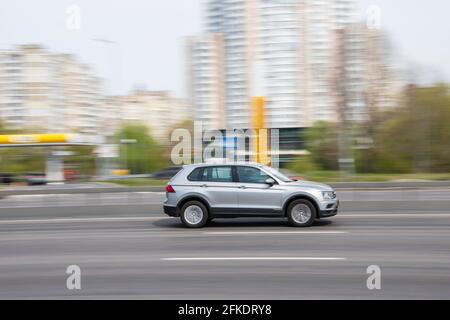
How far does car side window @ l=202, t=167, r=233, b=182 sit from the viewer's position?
12455 millimetres

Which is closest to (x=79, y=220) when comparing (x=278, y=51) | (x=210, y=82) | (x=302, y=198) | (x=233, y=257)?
(x=302, y=198)

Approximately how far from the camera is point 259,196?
1211 centimetres

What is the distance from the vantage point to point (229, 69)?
96812 mm

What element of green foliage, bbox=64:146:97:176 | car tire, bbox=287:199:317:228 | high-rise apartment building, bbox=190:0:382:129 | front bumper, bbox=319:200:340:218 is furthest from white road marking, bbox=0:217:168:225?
high-rise apartment building, bbox=190:0:382:129

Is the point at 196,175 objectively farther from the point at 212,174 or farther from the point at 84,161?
the point at 84,161

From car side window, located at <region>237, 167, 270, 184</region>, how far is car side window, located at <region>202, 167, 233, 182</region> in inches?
9.5

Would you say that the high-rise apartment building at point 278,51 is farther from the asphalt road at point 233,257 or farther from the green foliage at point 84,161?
the asphalt road at point 233,257

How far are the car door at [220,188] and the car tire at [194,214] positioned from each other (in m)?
0.29

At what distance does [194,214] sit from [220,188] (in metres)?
0.88

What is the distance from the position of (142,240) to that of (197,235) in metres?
1.19

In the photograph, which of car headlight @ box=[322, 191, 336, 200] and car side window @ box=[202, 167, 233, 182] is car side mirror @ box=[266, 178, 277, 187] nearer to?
car side window @ box=[202, 167, 233, 182]

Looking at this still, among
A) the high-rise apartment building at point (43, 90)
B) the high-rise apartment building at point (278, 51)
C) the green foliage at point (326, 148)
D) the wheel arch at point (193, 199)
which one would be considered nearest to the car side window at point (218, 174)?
the wheel arch at point (193, 199)
